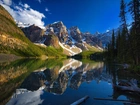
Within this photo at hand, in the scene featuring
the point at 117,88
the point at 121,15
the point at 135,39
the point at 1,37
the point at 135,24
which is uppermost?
the point at 1,37

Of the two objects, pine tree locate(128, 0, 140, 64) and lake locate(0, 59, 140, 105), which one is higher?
pine tree locate(128, 0, 140, 64)

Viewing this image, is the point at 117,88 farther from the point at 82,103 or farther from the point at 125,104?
the point at 82,103

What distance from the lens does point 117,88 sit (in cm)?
1769

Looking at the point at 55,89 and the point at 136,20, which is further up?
the point at 136,20

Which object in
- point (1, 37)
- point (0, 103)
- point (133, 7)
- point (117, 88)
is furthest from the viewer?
point (1, 37)

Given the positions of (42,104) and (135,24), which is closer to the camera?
(42,104)

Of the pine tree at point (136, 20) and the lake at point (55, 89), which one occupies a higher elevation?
the pine tree at point (136, 20)

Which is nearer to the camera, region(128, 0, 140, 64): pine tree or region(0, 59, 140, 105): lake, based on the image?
region(0, 59, 140, 105): lake

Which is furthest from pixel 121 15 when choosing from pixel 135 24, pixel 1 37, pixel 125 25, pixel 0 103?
pixel 1 37

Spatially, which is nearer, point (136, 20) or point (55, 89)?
point (55, 89)

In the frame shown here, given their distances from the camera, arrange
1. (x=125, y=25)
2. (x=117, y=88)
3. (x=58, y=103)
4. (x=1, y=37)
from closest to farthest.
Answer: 1. (x=58, y=103)
2. (x=117, y=88)
3. (x=125, y=25)
4. (x=1, y=37)

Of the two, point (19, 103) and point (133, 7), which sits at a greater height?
point (133, 7)

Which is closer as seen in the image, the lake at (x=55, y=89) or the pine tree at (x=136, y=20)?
the lake at (x=55, y=89)

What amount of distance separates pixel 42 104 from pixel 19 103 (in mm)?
2409
